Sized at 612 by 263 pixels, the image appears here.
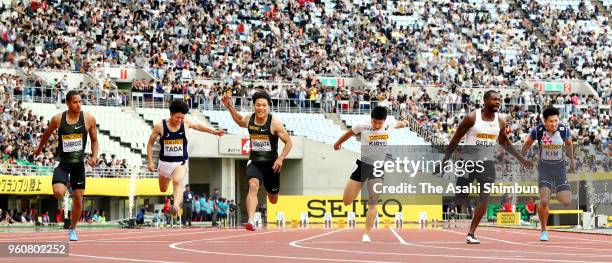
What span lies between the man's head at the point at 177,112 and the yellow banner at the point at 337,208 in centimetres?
2381

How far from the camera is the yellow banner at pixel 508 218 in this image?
128 feet

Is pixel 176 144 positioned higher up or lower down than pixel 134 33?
lower down

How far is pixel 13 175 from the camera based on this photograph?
130 ft

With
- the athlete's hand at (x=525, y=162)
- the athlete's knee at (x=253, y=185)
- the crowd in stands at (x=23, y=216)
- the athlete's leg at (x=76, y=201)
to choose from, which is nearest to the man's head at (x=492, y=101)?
the athlete's hand at (x=525, y=162)

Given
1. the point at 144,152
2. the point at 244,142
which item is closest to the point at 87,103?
the point at 144,152

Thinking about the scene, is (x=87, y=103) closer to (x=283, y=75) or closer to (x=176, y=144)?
(x=283, y=75)

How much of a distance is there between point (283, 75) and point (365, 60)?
4.95 m

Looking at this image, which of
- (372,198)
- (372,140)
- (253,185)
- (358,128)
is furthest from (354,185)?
(253,185)

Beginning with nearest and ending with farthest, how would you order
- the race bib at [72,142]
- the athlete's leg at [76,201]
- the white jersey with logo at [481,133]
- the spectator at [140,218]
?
the white jersey with logo at [481,133], the race bib at [72,142], the athlete's leg at [76,201], the spectator at [140,218]

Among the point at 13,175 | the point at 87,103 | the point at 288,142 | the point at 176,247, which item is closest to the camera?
the point at 176,247

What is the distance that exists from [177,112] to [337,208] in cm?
2507

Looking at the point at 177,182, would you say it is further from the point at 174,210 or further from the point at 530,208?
the point at 530,208

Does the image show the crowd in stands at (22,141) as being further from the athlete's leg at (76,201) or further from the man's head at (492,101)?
the man's head at (492,101)

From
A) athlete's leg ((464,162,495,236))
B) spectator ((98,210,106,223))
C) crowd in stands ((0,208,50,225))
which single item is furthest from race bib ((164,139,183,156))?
spectator ((98,210,106,223))
